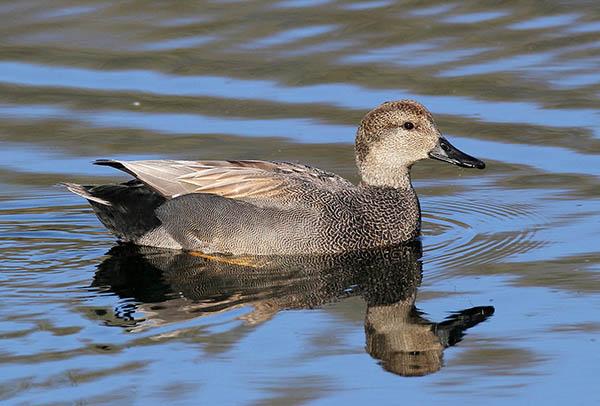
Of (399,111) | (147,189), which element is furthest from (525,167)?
(147,189)

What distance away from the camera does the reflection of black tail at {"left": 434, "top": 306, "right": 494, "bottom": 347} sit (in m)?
7.99

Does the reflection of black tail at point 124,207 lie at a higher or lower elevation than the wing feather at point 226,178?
lower

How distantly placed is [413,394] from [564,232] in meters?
3.31

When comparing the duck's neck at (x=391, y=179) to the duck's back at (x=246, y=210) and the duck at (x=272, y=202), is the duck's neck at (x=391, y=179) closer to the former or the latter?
the duck at (x=272, y=202)

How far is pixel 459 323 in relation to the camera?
8211 millimetres

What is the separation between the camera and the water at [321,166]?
7426 millimetres

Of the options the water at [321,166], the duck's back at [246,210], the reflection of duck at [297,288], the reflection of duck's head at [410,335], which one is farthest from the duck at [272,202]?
the reflection of duck's head at [410,335]

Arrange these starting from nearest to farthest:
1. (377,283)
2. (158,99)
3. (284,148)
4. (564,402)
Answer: (564,402)
(377,283)
(284,148)
(158,99)

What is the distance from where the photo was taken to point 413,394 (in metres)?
7.14

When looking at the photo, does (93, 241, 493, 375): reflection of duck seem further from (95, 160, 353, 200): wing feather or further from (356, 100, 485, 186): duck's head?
(356, 100, 485, 186): duck's head

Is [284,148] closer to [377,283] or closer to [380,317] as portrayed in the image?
[377,283]

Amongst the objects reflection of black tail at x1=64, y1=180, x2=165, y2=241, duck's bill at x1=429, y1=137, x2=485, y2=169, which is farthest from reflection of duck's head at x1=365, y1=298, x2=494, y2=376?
reflection of black tail at x1=64, y1=180, x2=165, y2=241

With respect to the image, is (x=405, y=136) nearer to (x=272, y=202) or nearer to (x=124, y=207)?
(x=272, y=202)

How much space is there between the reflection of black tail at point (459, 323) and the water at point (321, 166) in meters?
0.02
